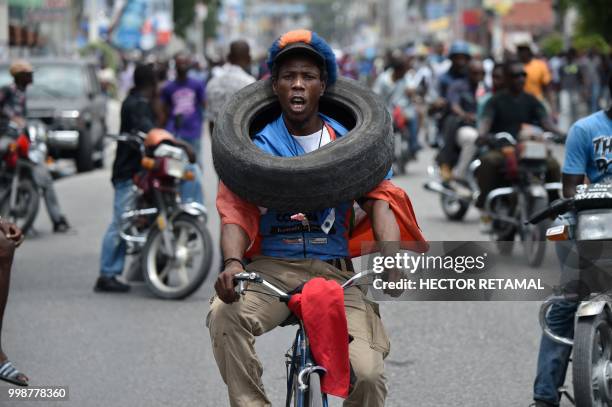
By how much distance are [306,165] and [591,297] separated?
1.75m

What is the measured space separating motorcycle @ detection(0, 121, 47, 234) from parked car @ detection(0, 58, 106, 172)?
710 centimetres

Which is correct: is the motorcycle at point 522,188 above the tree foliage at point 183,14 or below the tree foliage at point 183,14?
below

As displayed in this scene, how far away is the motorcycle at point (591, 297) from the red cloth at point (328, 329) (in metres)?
1.49

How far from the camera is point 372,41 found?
14412cm

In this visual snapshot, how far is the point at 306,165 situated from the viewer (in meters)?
4.89

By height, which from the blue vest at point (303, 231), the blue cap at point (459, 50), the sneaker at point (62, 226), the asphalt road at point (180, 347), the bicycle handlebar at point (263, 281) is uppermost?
the blue cap at point (459, 50)

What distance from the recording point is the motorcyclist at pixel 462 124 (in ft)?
48.7

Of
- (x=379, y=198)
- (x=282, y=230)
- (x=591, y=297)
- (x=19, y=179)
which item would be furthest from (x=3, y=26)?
(x=379, y=198)

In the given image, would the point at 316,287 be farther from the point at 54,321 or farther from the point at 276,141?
the point at 54,321

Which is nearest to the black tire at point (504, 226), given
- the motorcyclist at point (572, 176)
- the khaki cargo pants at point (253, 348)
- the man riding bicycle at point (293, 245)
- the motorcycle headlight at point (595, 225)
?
the motorcyclist at point (572, 176)

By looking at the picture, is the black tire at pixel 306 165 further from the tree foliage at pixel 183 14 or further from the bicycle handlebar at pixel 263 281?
the tree foliage at pixel 183 14

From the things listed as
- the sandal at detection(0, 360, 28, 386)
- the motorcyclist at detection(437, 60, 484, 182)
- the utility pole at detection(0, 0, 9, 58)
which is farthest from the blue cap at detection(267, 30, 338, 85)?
the utility pole at detection(0, 0, 9, 58)

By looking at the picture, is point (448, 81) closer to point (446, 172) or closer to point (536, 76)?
point (446, 172)

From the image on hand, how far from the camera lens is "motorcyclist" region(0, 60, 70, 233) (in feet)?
46.2
